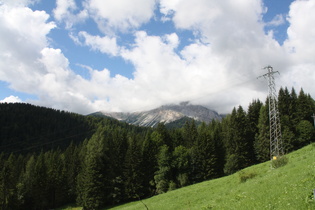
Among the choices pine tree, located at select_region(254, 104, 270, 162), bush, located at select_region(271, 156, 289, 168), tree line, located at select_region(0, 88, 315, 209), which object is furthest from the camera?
pine tree, located at select_region(254, 104, 270, 162)

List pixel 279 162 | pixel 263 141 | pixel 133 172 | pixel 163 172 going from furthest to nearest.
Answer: pixel 263 141
pixel 133 172
pixel 163 172
pixel 279 162

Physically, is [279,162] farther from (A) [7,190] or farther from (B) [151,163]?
(A) [7,190]

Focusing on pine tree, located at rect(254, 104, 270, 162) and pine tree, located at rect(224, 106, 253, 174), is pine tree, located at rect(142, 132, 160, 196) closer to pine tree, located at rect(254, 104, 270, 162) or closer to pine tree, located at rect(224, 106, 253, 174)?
pine tree, located at rect(224, 106, 253, 174)

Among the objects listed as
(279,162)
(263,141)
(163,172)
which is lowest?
(163,172)

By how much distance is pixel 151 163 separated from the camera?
6538 cm

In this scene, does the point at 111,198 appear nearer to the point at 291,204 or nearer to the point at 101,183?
the point at 101,183

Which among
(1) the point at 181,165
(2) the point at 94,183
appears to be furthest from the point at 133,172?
(1) the point at 181,165

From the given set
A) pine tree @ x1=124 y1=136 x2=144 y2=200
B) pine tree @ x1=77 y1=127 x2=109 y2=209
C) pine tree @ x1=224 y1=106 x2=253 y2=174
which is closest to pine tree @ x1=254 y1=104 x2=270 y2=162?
pine tree @ x1=224 y1=106 x2=253 y2=174

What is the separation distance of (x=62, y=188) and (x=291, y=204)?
78153mm

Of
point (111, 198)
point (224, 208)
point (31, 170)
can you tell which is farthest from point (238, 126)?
point (31, 170)

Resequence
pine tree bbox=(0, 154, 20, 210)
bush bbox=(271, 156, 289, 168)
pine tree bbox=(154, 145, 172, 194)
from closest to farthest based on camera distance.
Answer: bush bbox=(271, 156, 289, 168)
pine tree bbox=(154, 145, 172, 194)
pine tree bbox=(0, 154, 20, 210)

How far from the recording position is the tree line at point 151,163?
5938cm

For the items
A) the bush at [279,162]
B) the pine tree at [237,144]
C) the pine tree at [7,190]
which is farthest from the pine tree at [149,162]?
the bush at [279,162]

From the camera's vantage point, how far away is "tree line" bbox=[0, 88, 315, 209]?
59375 millimetres
